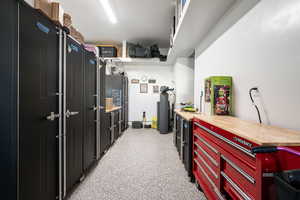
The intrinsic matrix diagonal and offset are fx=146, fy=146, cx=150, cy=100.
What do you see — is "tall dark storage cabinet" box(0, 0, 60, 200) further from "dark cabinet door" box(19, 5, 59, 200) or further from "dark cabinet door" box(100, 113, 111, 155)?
"dark cabinet door" box(100, 113, 111, 155)

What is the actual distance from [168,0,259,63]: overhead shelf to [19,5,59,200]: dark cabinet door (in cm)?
177

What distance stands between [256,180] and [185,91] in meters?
4.12

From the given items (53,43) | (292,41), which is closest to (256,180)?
(292,41)

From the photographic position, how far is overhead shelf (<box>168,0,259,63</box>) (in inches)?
75.0

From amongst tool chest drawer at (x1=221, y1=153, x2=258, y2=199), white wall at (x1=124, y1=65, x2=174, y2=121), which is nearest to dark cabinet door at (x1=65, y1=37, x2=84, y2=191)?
tool chest drawer at (x1=221, y1=153, x2=258, y2=199)

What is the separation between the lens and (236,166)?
1021 millimetres

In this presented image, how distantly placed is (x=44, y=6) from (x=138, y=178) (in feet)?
7.91

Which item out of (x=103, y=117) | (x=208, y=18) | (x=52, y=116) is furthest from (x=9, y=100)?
(x=208, y=18)

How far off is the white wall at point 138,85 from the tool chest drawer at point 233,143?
4.78m

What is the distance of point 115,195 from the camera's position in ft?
6.04

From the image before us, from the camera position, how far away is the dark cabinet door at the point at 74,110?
68.4 inches

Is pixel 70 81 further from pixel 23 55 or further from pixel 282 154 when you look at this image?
pixel 282 154

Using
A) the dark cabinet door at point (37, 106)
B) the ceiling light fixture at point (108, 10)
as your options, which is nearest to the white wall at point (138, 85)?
the ceiling light fixture at point (108, 10)

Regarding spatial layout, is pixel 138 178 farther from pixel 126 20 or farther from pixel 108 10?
pixel 126 20
